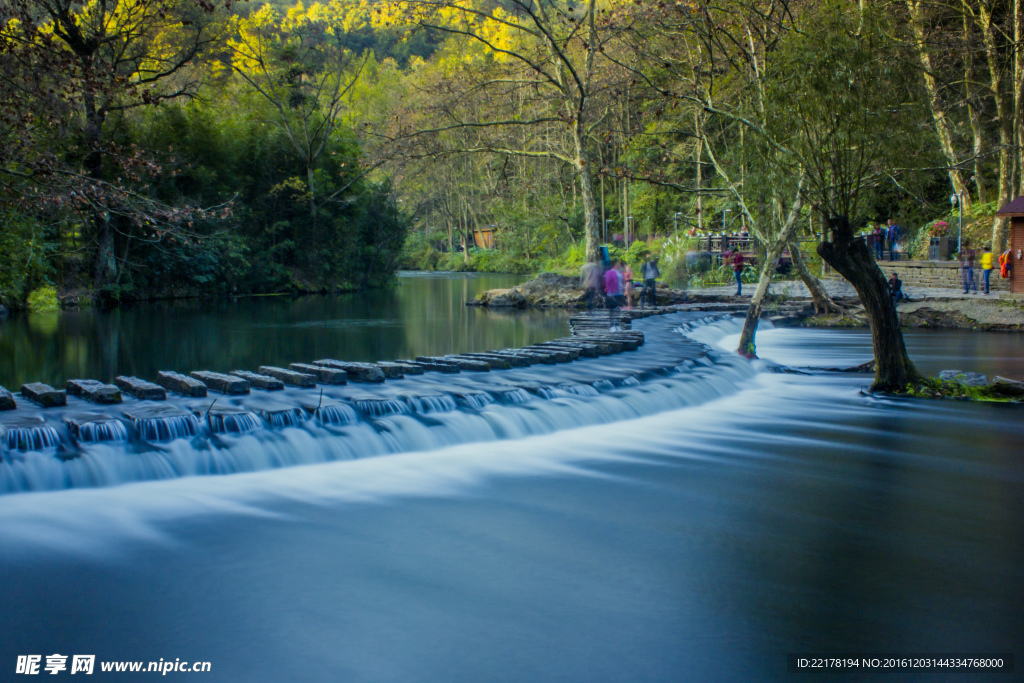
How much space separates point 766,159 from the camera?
13.1m

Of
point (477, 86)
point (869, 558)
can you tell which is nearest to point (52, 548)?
point (869, 558)

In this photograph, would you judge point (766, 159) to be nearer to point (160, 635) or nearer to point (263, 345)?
point (160, 635)

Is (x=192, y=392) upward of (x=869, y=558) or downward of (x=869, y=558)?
upward

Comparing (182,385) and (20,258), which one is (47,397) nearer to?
(182,385)

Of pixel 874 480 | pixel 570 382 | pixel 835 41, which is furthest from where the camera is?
pixel 570 382

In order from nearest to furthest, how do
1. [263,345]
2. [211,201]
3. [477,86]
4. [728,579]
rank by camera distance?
[728,579] < [263,345] < [477,86] < [211,201]

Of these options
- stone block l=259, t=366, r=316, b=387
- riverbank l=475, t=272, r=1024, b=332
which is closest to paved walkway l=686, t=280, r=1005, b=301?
riverbank l=475, t=272, r=1024, b=332

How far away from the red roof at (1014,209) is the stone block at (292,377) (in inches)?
970

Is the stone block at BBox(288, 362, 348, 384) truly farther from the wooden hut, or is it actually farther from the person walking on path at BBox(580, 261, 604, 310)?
the wooden hut

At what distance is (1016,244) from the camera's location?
28031 millimetres

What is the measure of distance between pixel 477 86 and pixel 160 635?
2409 centimetres

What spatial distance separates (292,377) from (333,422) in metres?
2.18

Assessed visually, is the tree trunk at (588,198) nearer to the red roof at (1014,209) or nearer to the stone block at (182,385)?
the red roof at (1014,209)

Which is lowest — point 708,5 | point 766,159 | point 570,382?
point 570,382
